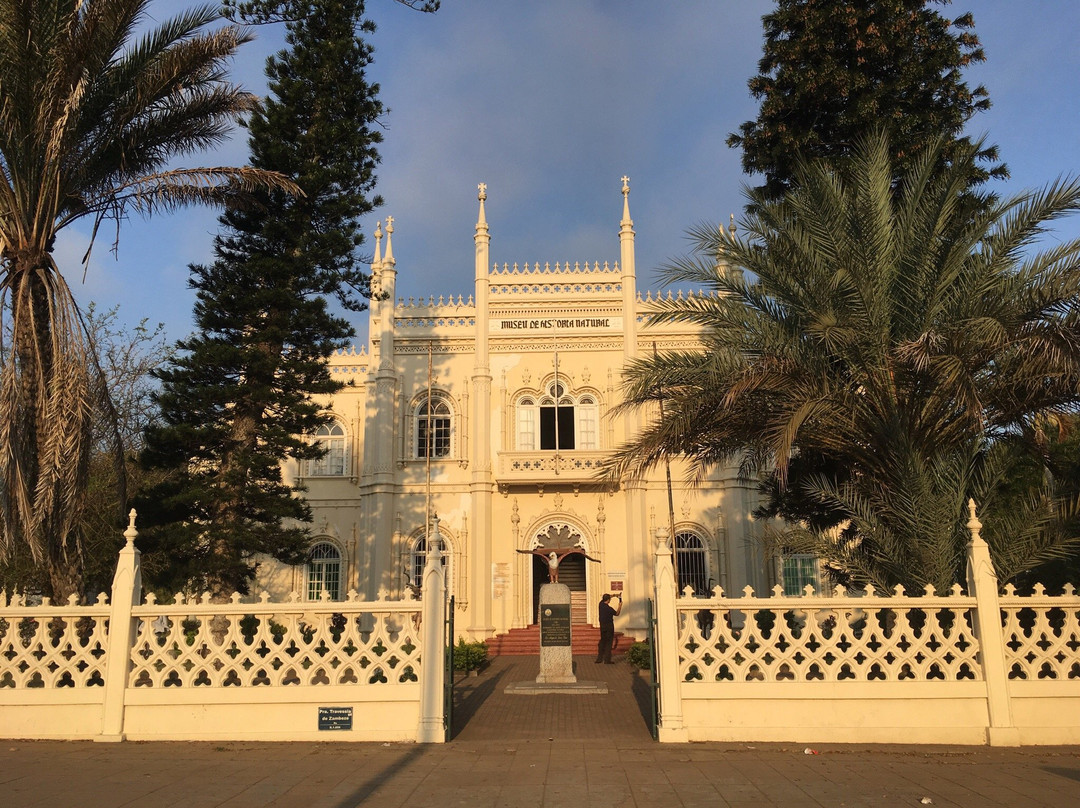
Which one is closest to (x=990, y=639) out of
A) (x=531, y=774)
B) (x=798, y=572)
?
(x=531, y=774)

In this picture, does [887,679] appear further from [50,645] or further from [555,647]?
[50,645]

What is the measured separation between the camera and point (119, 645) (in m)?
9.16

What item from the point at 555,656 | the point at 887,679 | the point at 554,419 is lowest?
the point at 555,656

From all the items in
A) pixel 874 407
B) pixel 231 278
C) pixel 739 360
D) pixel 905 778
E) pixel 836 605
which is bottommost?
pixel 905 778

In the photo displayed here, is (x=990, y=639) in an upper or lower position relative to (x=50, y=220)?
lower

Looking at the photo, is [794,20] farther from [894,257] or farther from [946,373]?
[946,373]

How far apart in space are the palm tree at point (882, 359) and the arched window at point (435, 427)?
1454 centimetres

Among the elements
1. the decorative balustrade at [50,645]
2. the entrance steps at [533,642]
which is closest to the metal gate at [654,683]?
the decorative balustrade at [50,645]

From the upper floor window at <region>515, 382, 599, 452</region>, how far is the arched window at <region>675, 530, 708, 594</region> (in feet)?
13.6

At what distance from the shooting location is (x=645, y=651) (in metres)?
17.4

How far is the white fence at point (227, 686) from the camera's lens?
355 inches

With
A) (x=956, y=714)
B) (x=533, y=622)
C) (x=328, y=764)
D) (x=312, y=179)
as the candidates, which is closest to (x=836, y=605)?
(x=956, y=714)

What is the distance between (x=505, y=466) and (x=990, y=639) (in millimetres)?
15925

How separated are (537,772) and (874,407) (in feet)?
18.7
